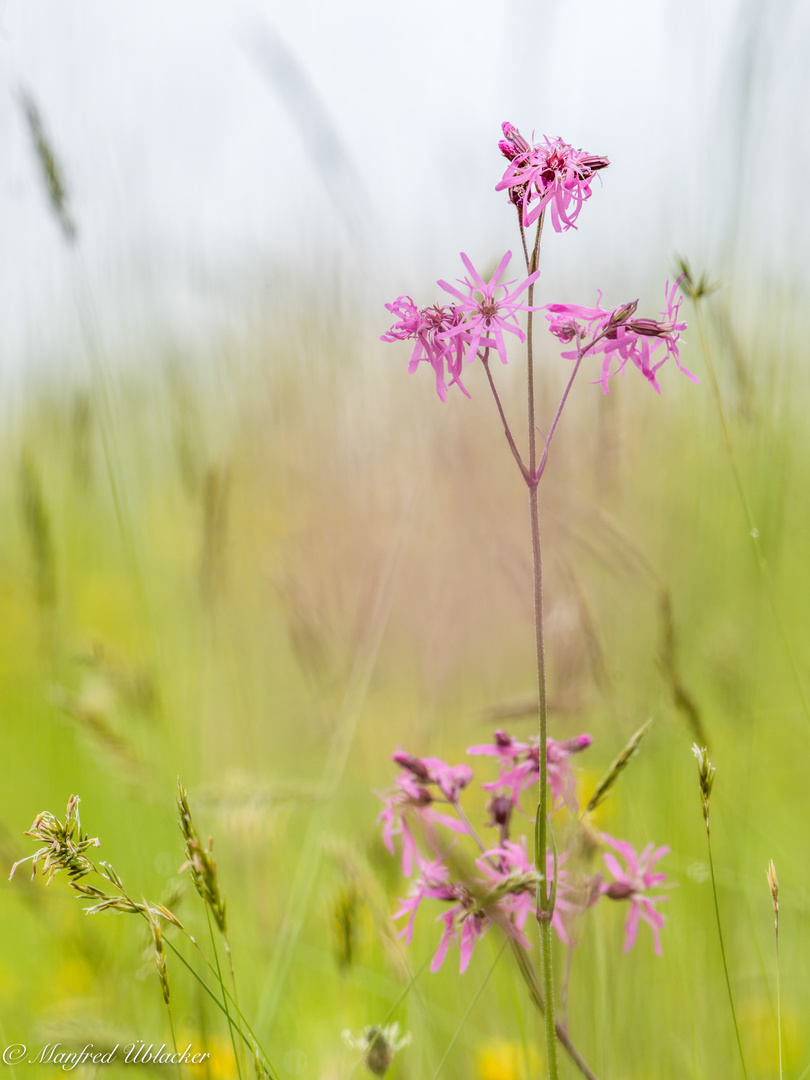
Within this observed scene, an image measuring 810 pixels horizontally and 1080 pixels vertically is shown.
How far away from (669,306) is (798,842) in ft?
4.24

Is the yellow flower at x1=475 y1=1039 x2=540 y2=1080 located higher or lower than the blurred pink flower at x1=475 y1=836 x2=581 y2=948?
lower

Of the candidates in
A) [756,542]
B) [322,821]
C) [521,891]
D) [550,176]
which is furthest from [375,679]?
[550,176]

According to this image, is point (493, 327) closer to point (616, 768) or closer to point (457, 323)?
point (457, 323)

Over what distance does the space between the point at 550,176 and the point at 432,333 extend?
0.51 feet

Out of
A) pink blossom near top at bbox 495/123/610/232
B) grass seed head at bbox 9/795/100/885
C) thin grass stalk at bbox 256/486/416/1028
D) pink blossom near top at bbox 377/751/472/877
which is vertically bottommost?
thin grass stalk at bbox 256/486/416/1028

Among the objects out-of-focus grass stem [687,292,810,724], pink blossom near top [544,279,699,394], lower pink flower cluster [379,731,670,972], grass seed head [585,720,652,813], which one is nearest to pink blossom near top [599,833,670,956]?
lower pink flower cluster [379,731,670,972]

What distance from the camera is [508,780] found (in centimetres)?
75

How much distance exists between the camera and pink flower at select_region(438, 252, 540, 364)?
2.12ft

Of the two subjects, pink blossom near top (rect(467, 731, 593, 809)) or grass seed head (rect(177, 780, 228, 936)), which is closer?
grass seed head (rect(177, 780, 228, 936))

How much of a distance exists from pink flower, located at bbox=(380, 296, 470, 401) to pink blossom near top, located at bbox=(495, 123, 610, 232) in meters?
0.10

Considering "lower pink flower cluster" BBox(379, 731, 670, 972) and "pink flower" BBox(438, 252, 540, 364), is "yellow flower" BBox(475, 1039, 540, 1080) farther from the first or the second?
"pink flower" BBox(438, 252, 540, 364)

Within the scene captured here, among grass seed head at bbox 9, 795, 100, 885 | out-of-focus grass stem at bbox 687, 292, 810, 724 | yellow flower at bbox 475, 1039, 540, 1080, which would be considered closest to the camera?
grass seed head at bbox 9, 795, 100, 885

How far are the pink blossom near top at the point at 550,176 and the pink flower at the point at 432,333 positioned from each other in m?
0.10

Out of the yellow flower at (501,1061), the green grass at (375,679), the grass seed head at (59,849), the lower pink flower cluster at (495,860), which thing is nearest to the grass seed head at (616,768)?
the lower pink flower cluster at (495,860)
